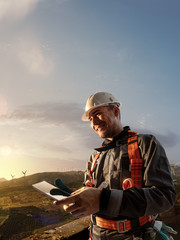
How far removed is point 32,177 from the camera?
95875 millimetres

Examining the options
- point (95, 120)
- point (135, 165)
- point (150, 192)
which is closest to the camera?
point (150, 192)

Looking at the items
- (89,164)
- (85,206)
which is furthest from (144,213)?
(89,164)

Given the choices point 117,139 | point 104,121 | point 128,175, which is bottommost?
point 128,175

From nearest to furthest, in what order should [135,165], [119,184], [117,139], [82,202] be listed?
[82,202] → [135,165] → [119,184] → [117,139]

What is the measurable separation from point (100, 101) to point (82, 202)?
177 centimetres

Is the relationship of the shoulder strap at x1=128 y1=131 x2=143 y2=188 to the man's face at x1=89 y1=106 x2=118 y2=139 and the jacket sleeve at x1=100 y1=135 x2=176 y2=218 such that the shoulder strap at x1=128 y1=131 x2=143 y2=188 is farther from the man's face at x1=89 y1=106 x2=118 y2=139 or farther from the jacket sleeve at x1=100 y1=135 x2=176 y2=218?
the man's face at x1=89 y1=106 x2=118 y2=139

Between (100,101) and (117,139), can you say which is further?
(100,101)

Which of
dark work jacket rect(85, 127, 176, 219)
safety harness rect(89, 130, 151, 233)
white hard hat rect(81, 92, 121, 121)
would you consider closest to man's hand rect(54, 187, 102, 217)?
dark work jacket rect(85, 127, 176, 219)

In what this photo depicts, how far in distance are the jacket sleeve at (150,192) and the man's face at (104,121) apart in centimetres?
58

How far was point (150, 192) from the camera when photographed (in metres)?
1.82

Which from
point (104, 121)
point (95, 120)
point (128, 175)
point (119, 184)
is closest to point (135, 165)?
point (128, 175)

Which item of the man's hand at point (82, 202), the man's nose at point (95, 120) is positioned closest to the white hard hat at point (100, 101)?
the man's nose at point (95, 120)

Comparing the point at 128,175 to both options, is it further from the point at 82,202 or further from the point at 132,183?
the point at 82,202

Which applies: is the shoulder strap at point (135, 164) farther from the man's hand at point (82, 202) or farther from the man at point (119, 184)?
the man's hand at point (82, 202)
